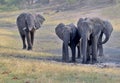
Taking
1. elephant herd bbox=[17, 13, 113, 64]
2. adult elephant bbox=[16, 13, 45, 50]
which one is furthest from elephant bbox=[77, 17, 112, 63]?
adult elephant bbox=[16, 13, 45, 50]

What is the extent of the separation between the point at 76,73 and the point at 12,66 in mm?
2192

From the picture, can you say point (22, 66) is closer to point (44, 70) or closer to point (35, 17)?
point (44, 70)

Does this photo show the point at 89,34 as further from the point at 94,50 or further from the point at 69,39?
the point at 69,39

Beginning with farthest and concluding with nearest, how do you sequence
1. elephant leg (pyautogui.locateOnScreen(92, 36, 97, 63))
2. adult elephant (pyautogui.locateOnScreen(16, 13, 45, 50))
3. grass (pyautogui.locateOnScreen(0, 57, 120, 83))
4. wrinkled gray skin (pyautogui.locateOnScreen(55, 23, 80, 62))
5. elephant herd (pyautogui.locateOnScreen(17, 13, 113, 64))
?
adult elephant (pyautogui.locateOnScreen(16, 13, 45, 50)), wrinkled gray skin (pyautogui.locateOnScreen(55, 23, 80, 62)), elephant leg (pyautogui.locateOnScreen(92, 36, 97, 63)), elephant herd (pyautogui.locateOnScreen(17, 13, 113, 64)), grass (pyautogui.locateOnScreen(0, 57, 120, 83))

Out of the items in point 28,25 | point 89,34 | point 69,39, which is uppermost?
point 89,34


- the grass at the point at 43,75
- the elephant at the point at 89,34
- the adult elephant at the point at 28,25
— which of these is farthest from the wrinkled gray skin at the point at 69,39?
the grass at the point at 43,75

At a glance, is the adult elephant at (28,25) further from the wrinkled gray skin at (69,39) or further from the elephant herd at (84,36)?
the wrinkled gray skin at (69,39)

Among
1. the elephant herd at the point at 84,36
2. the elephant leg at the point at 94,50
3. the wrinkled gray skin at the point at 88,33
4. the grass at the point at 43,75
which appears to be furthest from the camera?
the elephant leg at the point at 94,50

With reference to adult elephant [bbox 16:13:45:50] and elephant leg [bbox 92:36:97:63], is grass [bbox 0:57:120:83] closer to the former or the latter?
elephant leg [bbox 92:36:97:63]

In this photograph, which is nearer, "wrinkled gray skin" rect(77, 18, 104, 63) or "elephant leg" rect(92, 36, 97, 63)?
"wrinkled gray skin" rect(77, 18, 104, 63)

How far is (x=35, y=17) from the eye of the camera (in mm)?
31953

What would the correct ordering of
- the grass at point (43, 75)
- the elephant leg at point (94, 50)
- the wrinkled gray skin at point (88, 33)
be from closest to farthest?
the grass at point (43, 75) → the wrinkled gray skin at point (88, 33) → the elephant leg at point (94, 50)

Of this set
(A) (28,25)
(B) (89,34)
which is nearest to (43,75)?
(B) (89,34)

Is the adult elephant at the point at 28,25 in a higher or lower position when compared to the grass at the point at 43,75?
lower
